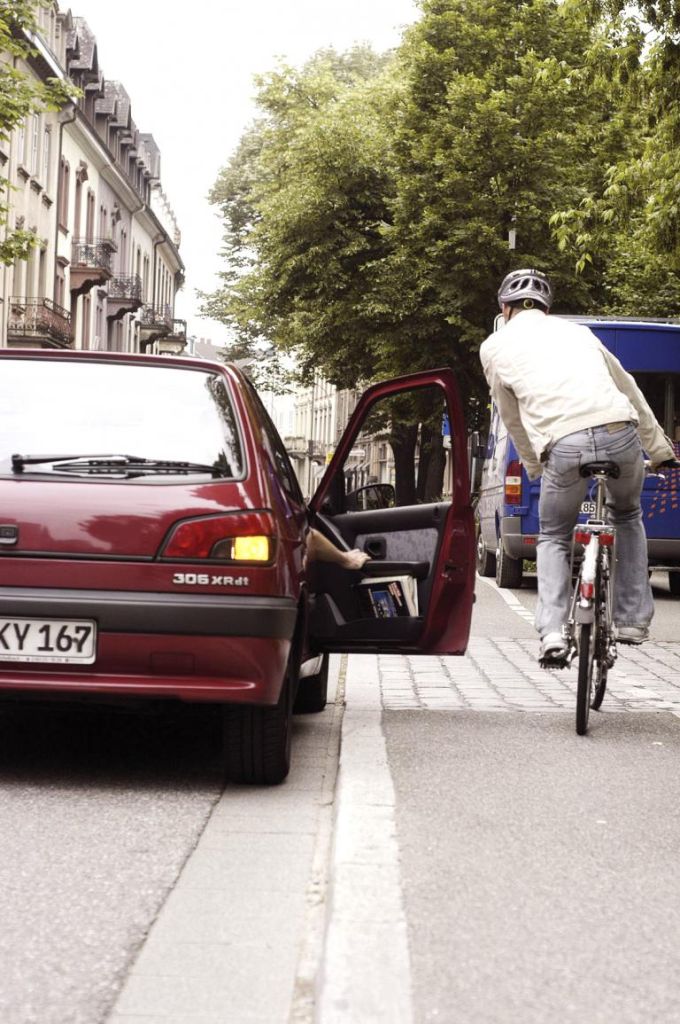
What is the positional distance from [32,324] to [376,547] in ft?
118

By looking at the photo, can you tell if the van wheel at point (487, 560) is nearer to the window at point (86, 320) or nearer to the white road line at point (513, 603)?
the white road line at point (513, 603)

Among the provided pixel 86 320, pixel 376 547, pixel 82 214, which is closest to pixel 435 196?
pixel 82 214

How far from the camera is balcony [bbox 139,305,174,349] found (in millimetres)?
67000

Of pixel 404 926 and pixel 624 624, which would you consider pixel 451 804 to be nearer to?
pixel 404 926

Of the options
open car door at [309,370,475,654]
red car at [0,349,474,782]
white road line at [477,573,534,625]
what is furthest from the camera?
white road line at [477,573,534,625]

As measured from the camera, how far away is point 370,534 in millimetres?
7789

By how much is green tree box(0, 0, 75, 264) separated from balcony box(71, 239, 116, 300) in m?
25.4

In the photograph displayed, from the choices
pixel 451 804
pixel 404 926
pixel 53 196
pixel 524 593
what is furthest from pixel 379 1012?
pixel 53 196

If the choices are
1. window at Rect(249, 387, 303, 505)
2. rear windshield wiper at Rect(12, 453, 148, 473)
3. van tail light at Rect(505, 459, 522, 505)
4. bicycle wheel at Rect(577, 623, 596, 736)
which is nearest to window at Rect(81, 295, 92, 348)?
van tail light at Rect(505, 459, 522, 505)

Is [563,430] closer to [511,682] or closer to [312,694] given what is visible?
→ [312,694]

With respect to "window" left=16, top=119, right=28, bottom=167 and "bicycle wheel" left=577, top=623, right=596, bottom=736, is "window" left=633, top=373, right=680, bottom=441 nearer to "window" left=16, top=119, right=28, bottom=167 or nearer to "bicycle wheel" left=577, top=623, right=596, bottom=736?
"bicycle wheel" left=577, top=623, right=596, bottom=736

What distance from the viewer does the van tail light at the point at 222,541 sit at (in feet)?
18.7

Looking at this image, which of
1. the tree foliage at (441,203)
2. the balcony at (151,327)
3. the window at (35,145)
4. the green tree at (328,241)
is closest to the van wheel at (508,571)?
the tree foliage at (441,203)

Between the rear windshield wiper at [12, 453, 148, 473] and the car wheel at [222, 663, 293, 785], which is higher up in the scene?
the rear windshield wiper at [12, 453, 148, 473]
